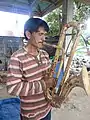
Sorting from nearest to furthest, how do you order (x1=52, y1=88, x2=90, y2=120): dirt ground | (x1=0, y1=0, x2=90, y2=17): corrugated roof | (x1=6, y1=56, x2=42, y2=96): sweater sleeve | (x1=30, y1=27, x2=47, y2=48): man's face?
1. (x1=6, y1=56, x2=42, y2=96): sweater sleeve
2. (x1=30, y1=27, x2=47, y2=48): man's face
3. (x1=52, y1=88, x2=90, y2=120): dirt ground
4. (x1=0, y1=0, x2=90, y2=17): corrugated roof

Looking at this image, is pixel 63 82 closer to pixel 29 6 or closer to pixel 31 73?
pixel 31 73

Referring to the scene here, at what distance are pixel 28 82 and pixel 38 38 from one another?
307 millimetres

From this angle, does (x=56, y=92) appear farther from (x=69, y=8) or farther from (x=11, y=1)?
(x=11, y=1)

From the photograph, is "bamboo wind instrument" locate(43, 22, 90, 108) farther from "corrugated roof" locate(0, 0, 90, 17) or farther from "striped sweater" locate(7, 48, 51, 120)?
"corrugated roof" locate(0, 0, 90, 17)

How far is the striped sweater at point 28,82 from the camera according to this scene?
51.0 inches

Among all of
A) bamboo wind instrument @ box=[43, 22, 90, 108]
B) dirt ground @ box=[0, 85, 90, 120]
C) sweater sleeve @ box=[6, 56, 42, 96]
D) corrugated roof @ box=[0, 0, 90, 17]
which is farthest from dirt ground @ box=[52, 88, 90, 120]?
corrugated roof @ box=[0, 0, 90, 17]

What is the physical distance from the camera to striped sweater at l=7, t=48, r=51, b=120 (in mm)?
1296

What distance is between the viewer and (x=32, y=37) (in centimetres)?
141

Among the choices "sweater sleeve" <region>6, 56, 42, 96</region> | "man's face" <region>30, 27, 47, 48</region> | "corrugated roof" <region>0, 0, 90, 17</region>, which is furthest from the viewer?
"corrugated roof" <region>0, 0, 90, 17</region>

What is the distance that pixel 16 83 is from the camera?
1.29m

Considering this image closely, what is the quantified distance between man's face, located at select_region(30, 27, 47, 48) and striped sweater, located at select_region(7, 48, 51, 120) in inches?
3.4

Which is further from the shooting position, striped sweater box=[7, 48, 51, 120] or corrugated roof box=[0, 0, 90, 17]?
corrugated roof box=[0, 0, 90, 17]

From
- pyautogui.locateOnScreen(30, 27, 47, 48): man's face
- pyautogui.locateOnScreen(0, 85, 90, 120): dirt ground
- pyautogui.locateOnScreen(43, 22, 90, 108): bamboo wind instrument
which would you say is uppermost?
pyautogui.locateOnScreen(30, 27, 47, 48): man's face

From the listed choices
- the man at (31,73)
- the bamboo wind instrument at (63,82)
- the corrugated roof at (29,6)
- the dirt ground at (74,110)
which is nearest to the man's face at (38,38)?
the man at (31,73)
